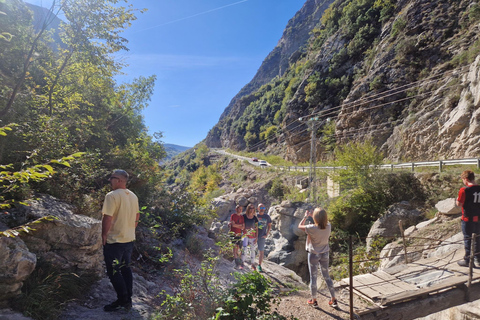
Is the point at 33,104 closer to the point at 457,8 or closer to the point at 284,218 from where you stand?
the point at 284,218

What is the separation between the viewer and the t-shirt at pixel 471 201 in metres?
4.26

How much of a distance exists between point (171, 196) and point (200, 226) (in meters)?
1.58

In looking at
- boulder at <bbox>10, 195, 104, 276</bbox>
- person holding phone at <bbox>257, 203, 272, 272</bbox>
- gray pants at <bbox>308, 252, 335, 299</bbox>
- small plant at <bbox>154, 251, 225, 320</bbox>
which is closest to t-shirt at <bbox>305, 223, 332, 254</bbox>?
gray pants at <bbox>308, 252, 335, 299</bbox>

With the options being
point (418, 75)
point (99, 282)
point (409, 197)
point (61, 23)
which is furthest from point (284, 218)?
point (418, 75)

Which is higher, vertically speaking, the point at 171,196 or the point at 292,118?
the point at 292,118

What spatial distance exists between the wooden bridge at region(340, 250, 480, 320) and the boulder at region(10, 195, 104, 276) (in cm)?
408

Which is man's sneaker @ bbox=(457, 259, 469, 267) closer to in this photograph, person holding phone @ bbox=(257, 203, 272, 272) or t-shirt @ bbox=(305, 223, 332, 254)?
t-shirt @ bbox=(305, 223, 332, 254)

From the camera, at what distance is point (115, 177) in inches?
127

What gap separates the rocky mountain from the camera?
13.8m

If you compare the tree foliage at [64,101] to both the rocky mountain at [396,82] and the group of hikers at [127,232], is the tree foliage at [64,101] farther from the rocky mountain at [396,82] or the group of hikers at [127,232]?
the rocky mountain at [396,82]

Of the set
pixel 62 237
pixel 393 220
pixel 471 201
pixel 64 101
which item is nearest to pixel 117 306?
pixel 62 237

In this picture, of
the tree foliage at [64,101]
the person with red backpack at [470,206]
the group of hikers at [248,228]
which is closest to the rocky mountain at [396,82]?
the person with red backpack at [470,206]

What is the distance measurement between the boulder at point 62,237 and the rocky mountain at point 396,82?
14406mm

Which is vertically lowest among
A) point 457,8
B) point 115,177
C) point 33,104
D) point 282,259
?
point 282,259
